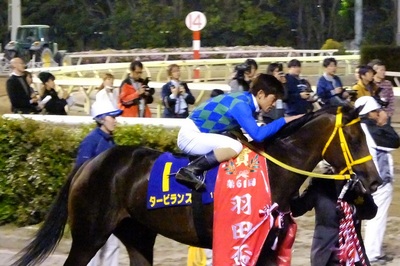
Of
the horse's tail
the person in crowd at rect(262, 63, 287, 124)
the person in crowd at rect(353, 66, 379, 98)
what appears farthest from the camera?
the person in crowd at rect(353, 66, 379, 98)

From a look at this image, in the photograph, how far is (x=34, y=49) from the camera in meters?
37.4

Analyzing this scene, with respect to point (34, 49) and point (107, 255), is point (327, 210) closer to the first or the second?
point (107, 255)

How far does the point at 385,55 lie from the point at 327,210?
19.2 metres

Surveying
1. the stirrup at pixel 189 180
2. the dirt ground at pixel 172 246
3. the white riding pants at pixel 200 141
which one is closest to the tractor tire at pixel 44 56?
the dirt ground at pixel 172 246

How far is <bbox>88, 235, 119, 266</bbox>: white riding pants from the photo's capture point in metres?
8.04

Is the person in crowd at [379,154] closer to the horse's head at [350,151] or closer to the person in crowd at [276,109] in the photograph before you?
the person in crowd at [276,109]

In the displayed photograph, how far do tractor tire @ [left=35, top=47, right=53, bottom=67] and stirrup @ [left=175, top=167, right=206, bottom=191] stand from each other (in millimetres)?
29296

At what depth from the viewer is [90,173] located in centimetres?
726

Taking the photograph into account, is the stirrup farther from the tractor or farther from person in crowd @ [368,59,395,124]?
the tractor

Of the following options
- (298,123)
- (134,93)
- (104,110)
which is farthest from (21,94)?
(298,123)

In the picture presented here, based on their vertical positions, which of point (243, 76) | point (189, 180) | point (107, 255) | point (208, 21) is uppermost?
point (208, 21)

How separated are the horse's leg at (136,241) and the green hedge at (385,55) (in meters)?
18.5

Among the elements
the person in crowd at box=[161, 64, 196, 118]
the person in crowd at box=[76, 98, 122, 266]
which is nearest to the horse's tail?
the person in crowd at box=[76, 98, 122, 266]

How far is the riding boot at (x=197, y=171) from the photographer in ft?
22.0
